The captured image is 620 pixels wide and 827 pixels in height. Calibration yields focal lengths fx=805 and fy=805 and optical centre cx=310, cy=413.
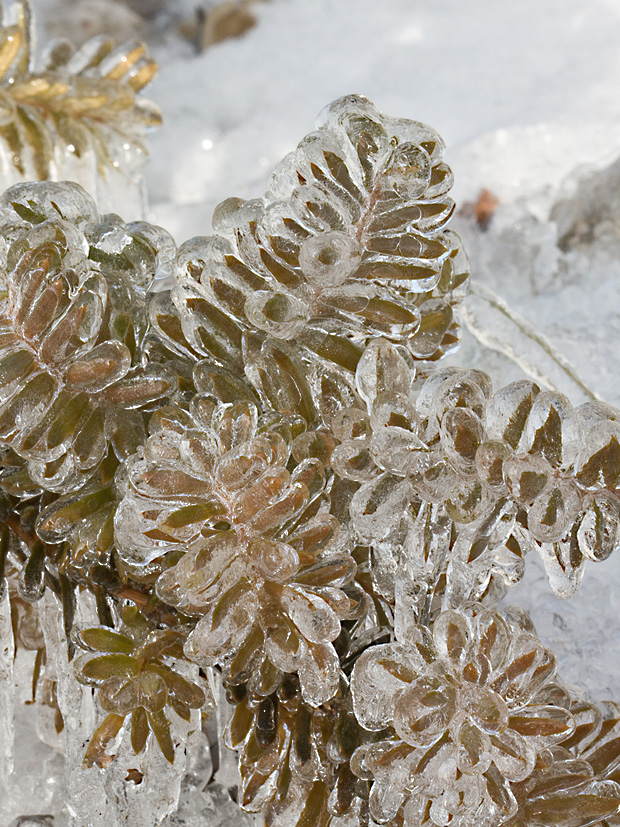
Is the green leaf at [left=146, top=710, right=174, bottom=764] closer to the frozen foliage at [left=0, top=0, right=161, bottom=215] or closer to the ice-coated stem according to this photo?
the ice-coated stem

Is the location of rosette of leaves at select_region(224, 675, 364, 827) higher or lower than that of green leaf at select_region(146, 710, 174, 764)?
lower

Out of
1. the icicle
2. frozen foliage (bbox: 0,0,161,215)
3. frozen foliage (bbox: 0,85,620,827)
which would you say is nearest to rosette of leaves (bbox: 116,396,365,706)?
frozen foliage (bbox: 0,85,620,827)

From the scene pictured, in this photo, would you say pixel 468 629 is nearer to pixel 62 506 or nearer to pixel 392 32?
pixel 62 506

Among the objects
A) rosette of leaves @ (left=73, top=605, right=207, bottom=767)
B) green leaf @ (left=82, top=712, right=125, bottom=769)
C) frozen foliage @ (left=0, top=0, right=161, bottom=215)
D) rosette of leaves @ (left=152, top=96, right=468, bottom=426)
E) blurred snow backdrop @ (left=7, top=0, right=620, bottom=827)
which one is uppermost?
rosette of leaves @ (left=152, top=96, right=468, bottom=426)

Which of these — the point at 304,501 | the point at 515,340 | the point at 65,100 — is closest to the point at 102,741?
the point at 304,501

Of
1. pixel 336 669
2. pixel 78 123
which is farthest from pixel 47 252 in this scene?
pixel 78 123

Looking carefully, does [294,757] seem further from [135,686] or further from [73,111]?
[73,111]

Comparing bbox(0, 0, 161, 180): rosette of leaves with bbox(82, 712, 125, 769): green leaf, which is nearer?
bbox(82, 712, 125, 769): green leaf
